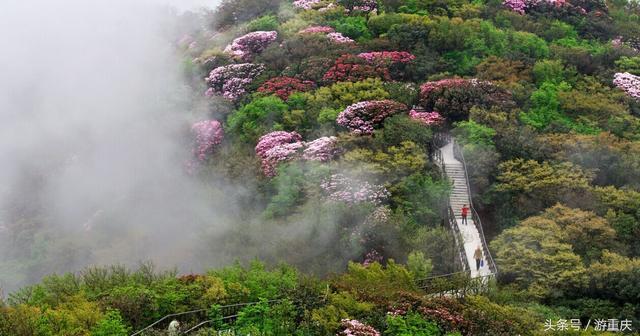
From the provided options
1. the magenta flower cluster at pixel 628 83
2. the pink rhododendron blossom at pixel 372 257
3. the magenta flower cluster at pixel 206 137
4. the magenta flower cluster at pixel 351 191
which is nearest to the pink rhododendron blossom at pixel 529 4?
the magenta flower cluster at pixel 628 83

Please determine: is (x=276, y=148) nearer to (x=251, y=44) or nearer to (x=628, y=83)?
(x=251, y=44)

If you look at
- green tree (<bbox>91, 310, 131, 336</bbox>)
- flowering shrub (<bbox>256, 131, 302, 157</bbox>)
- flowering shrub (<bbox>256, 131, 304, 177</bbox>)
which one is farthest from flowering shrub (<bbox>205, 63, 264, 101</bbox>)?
green tree (<bbox>91, 310, 131, 336</bbox>)

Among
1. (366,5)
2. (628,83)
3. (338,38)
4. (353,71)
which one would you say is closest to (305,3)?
(366,5)

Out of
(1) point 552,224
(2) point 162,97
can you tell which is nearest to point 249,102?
(2) point 162,97

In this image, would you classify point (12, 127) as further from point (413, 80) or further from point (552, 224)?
point (552, 224)

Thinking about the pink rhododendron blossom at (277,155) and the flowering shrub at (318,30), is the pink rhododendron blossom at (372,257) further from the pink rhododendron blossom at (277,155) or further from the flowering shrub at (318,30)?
the flowering shrub at (318,30)

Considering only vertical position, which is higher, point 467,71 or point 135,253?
point 467,71
